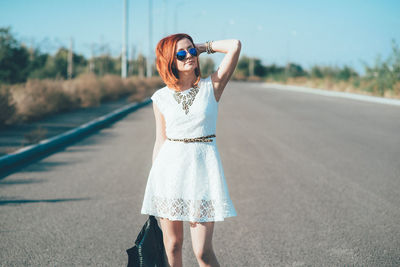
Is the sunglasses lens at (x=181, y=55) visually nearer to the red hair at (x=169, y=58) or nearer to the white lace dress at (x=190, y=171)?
the red hair at (x=169, y=58)

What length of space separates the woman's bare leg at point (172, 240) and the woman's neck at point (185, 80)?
83 cm

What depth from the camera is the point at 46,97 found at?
1419 centimetres

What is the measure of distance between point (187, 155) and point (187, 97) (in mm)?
359

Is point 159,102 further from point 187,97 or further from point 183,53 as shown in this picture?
point 183,53

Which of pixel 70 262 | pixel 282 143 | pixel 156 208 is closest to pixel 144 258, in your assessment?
pixel 156 208

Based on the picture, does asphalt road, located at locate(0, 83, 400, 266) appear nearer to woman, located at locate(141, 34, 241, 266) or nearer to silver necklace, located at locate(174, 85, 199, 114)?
woman, located at locate(141, 34, 241, 266)

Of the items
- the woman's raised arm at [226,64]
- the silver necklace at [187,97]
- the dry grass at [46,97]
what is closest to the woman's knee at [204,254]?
the silver necklace at [187,97]

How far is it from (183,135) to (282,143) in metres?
7.14

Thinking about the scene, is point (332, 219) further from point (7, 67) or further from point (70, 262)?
point (7, 67)

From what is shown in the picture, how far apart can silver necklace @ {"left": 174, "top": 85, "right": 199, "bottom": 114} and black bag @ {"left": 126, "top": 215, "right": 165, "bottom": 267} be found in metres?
0.70

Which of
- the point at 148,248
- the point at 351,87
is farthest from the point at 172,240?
the point at 351,87

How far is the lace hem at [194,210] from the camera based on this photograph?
7.97ft

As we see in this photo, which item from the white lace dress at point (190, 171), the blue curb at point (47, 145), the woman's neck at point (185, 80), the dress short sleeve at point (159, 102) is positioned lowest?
the blue curb at point (47, 145)

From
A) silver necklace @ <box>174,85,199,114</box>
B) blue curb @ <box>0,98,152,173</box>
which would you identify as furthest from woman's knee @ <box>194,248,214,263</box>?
blue curb @ <box>0,98,152,173</box>
